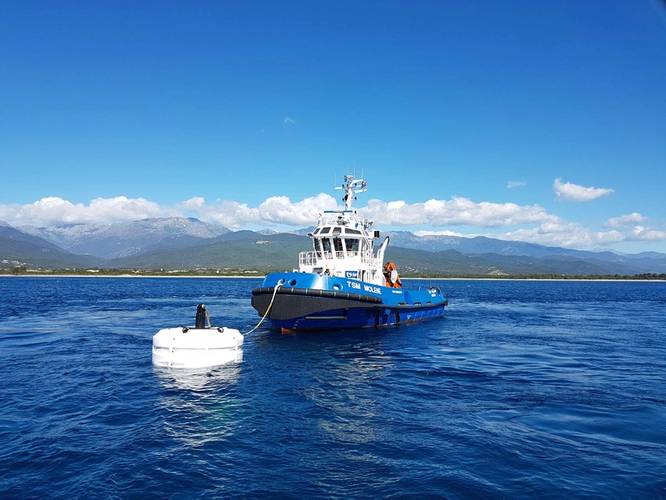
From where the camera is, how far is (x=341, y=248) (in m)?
36.7

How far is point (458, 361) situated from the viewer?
24.7 metres

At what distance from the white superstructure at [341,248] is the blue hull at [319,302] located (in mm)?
2777

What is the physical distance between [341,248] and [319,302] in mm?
7086

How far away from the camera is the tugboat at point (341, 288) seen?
31047 millimetres

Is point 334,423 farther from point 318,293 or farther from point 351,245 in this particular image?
point 351,245

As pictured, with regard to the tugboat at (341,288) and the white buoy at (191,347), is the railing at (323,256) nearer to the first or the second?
the tugboat at (341,288)

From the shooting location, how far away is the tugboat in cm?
3105

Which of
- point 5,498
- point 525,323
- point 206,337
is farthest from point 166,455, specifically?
point 525,323

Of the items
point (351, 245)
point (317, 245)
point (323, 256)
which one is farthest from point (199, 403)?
point (351, 245)

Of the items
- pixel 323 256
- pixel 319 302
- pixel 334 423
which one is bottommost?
pixel 334 423

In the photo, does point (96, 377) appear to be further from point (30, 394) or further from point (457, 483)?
point (457, 483)

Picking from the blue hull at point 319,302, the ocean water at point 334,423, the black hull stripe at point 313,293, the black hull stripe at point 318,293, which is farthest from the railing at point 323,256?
the ocean water at point 334,423

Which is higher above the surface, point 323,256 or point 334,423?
point 323,256

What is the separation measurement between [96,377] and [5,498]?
35.2 ft
